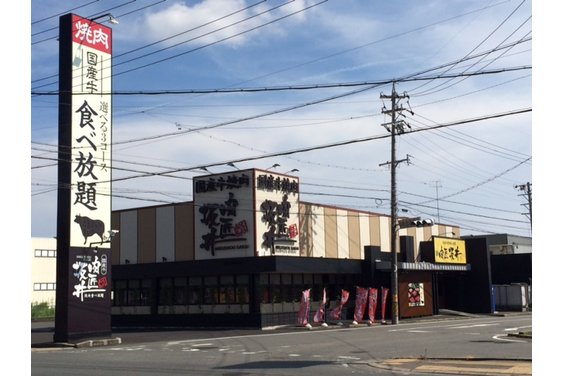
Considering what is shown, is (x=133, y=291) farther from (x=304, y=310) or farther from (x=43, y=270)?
(x=43, y=270)

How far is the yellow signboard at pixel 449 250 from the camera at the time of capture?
49.2 metres

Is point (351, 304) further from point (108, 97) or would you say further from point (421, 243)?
point (108, 97)

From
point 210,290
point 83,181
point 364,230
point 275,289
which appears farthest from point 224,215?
point 364,230

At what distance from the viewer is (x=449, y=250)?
50.7 metres

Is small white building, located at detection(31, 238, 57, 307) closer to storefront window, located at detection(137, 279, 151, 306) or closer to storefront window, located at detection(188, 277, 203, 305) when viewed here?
storefront window, located at detection(137, 279, 151, 306)

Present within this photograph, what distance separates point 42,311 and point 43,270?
785 cm

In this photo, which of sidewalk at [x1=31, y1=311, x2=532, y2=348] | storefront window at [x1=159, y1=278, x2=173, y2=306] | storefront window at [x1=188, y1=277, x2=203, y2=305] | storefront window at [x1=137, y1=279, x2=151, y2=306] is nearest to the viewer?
sidewalk at [x1=31, y1=311, x2=532, y2=348]

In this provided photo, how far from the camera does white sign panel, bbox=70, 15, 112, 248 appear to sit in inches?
1141

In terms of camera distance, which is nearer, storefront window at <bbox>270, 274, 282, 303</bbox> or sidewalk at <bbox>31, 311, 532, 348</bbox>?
sidewalk at <bbox>31, 311, 532, 348</bbox>

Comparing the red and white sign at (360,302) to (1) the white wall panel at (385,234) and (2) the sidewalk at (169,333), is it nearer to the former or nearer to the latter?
(2) the sidewalk at (169,333)

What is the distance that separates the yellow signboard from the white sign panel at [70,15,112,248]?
2708 centimetres

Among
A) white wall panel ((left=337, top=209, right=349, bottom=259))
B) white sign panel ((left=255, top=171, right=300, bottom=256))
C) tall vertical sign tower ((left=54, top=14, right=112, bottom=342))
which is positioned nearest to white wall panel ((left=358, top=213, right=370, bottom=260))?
white wall panel ((left=337, top=209, right=349, bottom=259))

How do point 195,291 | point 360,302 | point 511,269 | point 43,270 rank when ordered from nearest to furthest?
point 360,302, point 195,291, point 511,269, point 43,270

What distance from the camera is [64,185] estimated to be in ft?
94.2
